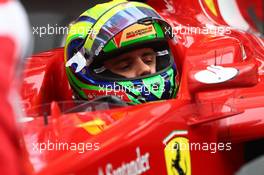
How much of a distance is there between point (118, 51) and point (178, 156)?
63 centimetres

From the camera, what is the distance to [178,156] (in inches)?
71.6

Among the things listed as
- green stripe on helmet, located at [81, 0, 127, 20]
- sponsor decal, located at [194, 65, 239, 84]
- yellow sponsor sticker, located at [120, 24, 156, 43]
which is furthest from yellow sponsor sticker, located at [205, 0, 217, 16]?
sponsor decal, located at [194, 65, 239, 84]

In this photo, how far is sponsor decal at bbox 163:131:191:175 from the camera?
177cm

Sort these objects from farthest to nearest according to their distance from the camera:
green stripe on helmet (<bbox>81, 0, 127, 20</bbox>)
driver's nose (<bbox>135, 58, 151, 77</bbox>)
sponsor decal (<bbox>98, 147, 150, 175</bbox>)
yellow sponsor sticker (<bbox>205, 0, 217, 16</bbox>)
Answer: yellow sponsor sticker (<bbox>205, 0, 217, 16</bbox>), green stripe on helmet (<bbox>81, 0, 127, 20</bbox>), driver's nose (<bbox>135, 58, 151, 77</bbox>), sponsor decal (<bbox>98, 147, 150, 175</bbox>)

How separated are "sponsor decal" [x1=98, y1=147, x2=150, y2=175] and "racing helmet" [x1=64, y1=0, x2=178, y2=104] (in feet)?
1.88

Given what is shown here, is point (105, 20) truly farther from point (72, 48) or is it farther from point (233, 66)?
point (233, 66)

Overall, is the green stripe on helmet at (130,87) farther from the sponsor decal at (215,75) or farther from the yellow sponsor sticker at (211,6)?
the yellow sponsor sticker at (211,6)

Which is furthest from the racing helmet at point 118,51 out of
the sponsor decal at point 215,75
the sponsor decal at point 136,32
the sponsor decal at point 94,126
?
the sponsor decal at point 94,126

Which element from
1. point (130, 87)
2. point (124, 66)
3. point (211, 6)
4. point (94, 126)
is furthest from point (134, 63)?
point (211, 6)

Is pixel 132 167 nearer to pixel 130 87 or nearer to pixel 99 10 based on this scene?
pixel 130 87

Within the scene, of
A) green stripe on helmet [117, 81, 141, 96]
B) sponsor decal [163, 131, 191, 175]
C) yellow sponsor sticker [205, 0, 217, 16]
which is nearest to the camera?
sponsor decal [163, 131, 191, 175]

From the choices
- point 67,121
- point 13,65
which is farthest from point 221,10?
point 13,65

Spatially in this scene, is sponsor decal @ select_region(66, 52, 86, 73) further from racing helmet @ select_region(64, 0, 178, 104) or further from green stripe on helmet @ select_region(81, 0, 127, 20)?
green stripe on helmet @ select_region(81, 0, 127, 20)

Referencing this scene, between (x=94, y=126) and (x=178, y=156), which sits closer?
(x=94, y=126)
